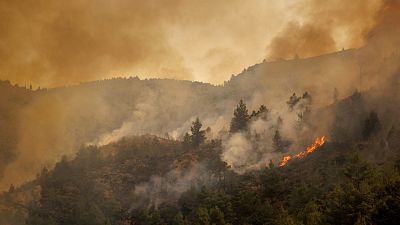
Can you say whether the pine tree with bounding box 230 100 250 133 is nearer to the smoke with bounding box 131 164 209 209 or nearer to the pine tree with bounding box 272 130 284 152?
the pine tree with bounding box 272 130 284 152

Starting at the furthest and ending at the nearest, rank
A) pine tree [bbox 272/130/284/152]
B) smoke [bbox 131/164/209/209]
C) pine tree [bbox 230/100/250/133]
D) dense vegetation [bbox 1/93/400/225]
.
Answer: pine tree [bbox 230/100/250/133]
pine tree [bbox 272/130/284/152]
smoke [bbox 131/164/209/209]
dense vegetation [bbox 1/93/400/225]

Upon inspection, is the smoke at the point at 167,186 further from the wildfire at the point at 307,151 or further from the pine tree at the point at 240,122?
the pine tree at the point at 240,122

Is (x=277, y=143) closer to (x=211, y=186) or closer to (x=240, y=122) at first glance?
(x=240, y=122)

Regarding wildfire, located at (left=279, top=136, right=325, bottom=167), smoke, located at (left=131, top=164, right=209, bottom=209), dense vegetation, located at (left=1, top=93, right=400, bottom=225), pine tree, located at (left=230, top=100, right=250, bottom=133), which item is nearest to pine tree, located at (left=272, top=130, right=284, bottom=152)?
dense vegetation, located at (left=1, top=93, right=400, bottom=225)

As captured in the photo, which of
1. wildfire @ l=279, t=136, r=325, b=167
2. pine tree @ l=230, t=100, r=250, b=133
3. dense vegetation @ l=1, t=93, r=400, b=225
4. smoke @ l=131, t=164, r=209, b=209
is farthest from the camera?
pine tree @ l=230, t=100, r=250, b=133

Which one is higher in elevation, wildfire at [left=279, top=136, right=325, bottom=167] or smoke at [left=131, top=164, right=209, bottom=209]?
wildfire at [left=279, top=136, right=325, bottom=167]

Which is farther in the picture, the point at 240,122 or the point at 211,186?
the point at 240,122

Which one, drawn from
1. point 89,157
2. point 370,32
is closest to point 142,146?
point 89,157

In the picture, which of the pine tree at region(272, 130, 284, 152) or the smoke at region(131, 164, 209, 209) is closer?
the smoke at region(131, 164, 209, 209)

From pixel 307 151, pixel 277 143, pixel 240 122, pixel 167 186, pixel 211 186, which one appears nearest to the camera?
pixel 211 186

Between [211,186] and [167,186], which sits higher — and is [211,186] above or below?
below

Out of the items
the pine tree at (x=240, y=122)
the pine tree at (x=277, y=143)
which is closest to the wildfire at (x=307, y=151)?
the pine tree at (x=277, y=143)

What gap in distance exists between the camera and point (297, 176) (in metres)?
87.0

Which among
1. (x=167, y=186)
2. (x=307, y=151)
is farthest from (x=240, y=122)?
(x=167, y=186)
